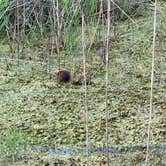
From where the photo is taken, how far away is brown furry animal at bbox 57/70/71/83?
1750mm

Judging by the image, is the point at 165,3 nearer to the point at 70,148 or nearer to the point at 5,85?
the point at 5,85

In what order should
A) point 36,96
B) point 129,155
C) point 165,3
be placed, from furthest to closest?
point 165,3
point 36,96
point 129,155

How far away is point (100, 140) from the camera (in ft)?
4.30

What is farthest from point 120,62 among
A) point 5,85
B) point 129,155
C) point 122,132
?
point 129,155

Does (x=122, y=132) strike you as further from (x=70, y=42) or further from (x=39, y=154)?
(x=70, y=42)

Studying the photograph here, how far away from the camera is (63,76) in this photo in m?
1.76

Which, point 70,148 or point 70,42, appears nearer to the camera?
point 70,148

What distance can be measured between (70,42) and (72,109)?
1.73 ft

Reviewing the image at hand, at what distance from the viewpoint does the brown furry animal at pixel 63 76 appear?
68.9 inches

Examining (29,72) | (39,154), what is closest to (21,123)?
(39,154)

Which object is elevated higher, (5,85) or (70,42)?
(70,42)

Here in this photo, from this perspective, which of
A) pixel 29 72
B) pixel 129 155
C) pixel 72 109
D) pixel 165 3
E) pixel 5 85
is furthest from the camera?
pixel 165 3

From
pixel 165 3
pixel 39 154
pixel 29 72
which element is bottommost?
pixel 39 154

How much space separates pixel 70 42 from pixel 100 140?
0.76m
